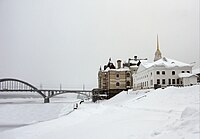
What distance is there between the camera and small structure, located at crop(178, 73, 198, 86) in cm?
5553

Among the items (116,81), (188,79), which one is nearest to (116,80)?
(116,81)

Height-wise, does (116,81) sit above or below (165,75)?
below

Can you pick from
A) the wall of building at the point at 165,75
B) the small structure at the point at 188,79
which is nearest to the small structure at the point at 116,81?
the wall of building at the point at 165,75

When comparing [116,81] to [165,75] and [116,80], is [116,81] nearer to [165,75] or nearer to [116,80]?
[116,80]

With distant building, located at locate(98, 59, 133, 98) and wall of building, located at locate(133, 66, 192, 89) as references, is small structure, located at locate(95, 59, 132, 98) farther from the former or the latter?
wall of building, located at locate(133, 66, 192, 89)

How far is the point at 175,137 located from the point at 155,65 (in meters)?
49.2

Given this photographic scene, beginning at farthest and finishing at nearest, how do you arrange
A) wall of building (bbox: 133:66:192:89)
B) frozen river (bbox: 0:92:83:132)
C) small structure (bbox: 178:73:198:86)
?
wall of building (bbox: 133:66:192:89) → small structure (bbox: 178:73:198:86) → frozen river (bbox: 0:92:83:132)

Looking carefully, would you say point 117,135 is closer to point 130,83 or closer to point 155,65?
point 155,65

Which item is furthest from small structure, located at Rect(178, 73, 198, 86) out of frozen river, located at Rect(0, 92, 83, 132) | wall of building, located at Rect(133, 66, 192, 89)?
frozen river, located at Rect(0, 92, 83, 132)

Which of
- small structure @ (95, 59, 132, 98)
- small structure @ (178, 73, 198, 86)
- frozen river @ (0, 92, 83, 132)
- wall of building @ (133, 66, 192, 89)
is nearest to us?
frozen river @ (0, 92, 83, 132)

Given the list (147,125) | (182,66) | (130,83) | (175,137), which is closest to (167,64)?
(182,66)

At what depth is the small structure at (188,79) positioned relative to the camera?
5553 centimetres

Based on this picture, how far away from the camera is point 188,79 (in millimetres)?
56000

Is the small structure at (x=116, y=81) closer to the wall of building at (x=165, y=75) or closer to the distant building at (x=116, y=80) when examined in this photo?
the distant building at (x=116, y=80)
